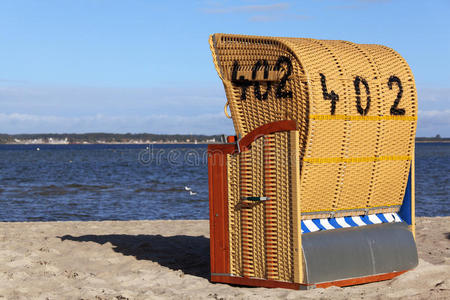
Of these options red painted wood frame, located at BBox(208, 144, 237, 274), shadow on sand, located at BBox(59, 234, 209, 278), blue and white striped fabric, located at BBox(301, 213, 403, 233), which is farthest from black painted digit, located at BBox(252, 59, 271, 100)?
shadow on sand, located at BBox(59, 234, 209, 278)

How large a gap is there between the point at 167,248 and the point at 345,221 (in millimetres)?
3298

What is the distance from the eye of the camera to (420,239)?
1029 cm

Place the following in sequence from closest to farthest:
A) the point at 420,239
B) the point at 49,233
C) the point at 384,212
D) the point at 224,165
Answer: the point at 224,165, the point at 384,212, the point at 420,239, the point at 49,233

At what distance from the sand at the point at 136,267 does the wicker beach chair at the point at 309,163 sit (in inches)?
12.2

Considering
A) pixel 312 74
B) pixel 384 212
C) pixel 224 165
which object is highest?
pixel 312 74

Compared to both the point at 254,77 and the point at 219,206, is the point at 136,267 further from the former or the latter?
the point at 254,77

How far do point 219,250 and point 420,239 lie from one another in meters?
4.40

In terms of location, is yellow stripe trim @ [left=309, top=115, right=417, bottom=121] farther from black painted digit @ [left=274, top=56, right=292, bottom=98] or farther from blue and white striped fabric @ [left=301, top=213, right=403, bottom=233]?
blue and white striped fabric @ [left=301, top=213, right=403, bottom=233]

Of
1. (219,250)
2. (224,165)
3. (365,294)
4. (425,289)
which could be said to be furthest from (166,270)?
(425,289)

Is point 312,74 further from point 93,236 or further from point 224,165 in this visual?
point 93,236

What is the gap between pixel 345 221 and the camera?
7.45 meters

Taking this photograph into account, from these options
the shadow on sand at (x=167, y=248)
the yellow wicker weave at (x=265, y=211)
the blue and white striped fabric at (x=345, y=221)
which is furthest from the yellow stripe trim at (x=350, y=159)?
the shadow on sand at (x=167, y=248)

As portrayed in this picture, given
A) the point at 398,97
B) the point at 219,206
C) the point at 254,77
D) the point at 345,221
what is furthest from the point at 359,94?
the point at 219,206

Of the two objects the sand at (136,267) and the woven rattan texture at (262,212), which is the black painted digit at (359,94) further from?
the sand at (136,267)
